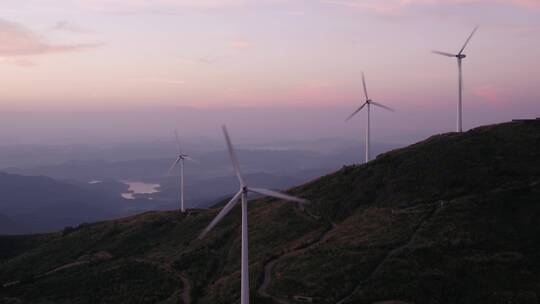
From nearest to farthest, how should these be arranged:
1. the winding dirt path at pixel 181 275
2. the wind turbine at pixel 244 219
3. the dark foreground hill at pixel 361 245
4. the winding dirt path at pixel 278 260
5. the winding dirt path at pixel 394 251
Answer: the wind turbine at pixel 244 219
the winding dirt path at pixel 394 251
the dark foreground hill at pixel 361 245
the winding dirt path at pixel 278 260
the winding dirt path at pixel 181 275

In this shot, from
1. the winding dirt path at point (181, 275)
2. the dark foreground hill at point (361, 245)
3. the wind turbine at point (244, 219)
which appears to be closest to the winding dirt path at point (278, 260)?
the dark foreground hill at point (361, 245)

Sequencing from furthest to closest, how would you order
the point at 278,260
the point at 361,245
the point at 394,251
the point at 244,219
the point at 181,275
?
the point at 181,275 < the point at 278,260 < the point at 361,245 < the point at 394,251 < the point at 244,219

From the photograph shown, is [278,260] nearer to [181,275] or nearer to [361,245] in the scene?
[361,245]

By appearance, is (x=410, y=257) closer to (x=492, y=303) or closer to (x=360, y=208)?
(x=492, y=303)

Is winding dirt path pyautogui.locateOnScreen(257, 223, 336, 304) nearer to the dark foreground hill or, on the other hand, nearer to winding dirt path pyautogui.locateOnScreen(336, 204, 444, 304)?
the dark foreground hill

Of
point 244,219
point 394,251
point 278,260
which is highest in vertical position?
point 244,219

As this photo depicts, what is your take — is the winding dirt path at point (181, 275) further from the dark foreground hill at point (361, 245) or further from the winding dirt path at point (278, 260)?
the winding dirt path at point (278, 260)

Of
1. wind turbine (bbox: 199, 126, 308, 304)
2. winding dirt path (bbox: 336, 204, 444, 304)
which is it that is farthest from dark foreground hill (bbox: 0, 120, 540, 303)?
wind turbine (bbox: 199, 126, 308, 304)

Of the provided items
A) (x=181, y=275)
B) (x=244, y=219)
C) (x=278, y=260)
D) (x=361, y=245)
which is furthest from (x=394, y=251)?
(x=181, y=275)

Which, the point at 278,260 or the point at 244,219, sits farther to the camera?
the point at 278,260
